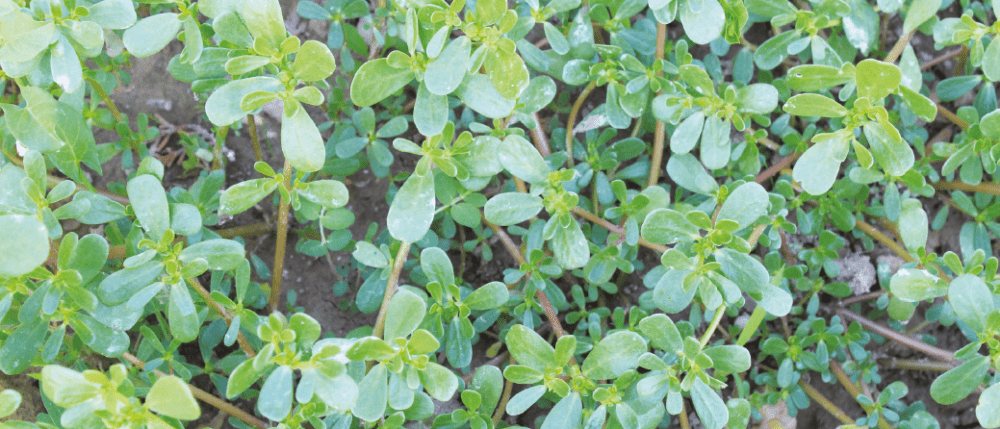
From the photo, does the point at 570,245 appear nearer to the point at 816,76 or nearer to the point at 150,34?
the point at 816,76

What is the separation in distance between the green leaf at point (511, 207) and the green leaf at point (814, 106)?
749mm

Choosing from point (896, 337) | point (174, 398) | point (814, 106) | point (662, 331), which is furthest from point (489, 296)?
point (896, 337)

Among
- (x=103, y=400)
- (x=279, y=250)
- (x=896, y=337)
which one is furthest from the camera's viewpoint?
(x=896, y=337)

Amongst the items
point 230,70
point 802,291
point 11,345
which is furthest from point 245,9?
point 802,291

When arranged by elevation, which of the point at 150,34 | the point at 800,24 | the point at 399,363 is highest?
the point at 150,34

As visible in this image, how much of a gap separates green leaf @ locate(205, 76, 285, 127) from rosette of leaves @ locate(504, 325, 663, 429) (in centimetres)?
88

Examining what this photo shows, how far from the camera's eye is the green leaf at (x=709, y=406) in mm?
1747

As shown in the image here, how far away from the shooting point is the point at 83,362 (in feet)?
6.70

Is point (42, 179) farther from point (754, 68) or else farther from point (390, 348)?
point (754, 68)

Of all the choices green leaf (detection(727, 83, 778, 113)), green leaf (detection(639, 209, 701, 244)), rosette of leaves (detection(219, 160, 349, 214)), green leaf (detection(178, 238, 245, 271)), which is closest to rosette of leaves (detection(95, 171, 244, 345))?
green leaf (detection(178, 238, 245, 271))

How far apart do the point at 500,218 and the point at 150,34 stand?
3.55 ft

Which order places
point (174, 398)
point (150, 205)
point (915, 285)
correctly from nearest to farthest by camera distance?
1. point (174, 398)
2. point (150, 205)
3. point (915, 285)

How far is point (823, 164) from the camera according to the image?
1812 mm

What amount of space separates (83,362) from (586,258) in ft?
5.22
